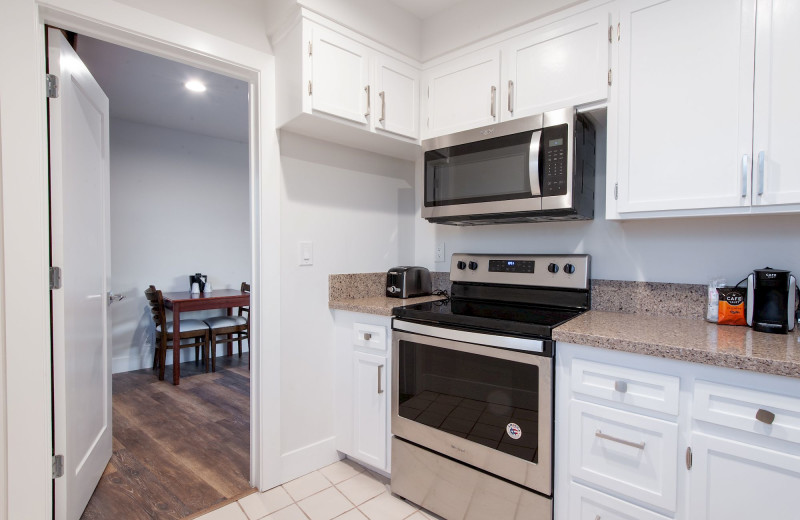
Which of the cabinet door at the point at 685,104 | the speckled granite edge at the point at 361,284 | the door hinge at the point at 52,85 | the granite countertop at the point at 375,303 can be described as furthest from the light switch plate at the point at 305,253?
the cabinet door at the point at 685,104

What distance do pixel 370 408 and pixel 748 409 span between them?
1443 millimetres

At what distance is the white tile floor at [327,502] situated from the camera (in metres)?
1.72

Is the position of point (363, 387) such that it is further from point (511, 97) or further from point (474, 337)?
point (511, 97)

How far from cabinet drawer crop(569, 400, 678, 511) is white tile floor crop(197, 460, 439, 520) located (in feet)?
2.54

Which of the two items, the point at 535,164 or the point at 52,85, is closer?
the point at 52,85

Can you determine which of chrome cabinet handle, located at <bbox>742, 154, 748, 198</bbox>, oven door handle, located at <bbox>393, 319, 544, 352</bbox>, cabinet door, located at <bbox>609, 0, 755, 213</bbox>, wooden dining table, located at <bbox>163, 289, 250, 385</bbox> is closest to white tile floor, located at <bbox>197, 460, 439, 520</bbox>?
oven door handle, located at <bbox>393, 319, 544, 352</bbox>

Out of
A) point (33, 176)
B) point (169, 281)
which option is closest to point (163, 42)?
point (33, 176)

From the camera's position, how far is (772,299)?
1348 mm

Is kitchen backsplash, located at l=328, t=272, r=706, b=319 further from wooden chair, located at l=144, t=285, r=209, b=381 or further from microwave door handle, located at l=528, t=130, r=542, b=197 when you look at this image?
wooden chair, located at l=144, t=285, r=209, b=381

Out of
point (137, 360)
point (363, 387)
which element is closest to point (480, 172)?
point (363, 387)

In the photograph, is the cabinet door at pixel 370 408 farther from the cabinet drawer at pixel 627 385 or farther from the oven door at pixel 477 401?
the cabinet drawer at pixel 627 385

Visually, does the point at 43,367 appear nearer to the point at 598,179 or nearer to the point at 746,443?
the point at 746,443

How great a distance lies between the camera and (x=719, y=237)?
157 cm

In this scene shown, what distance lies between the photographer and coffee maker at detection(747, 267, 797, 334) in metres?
1.33
